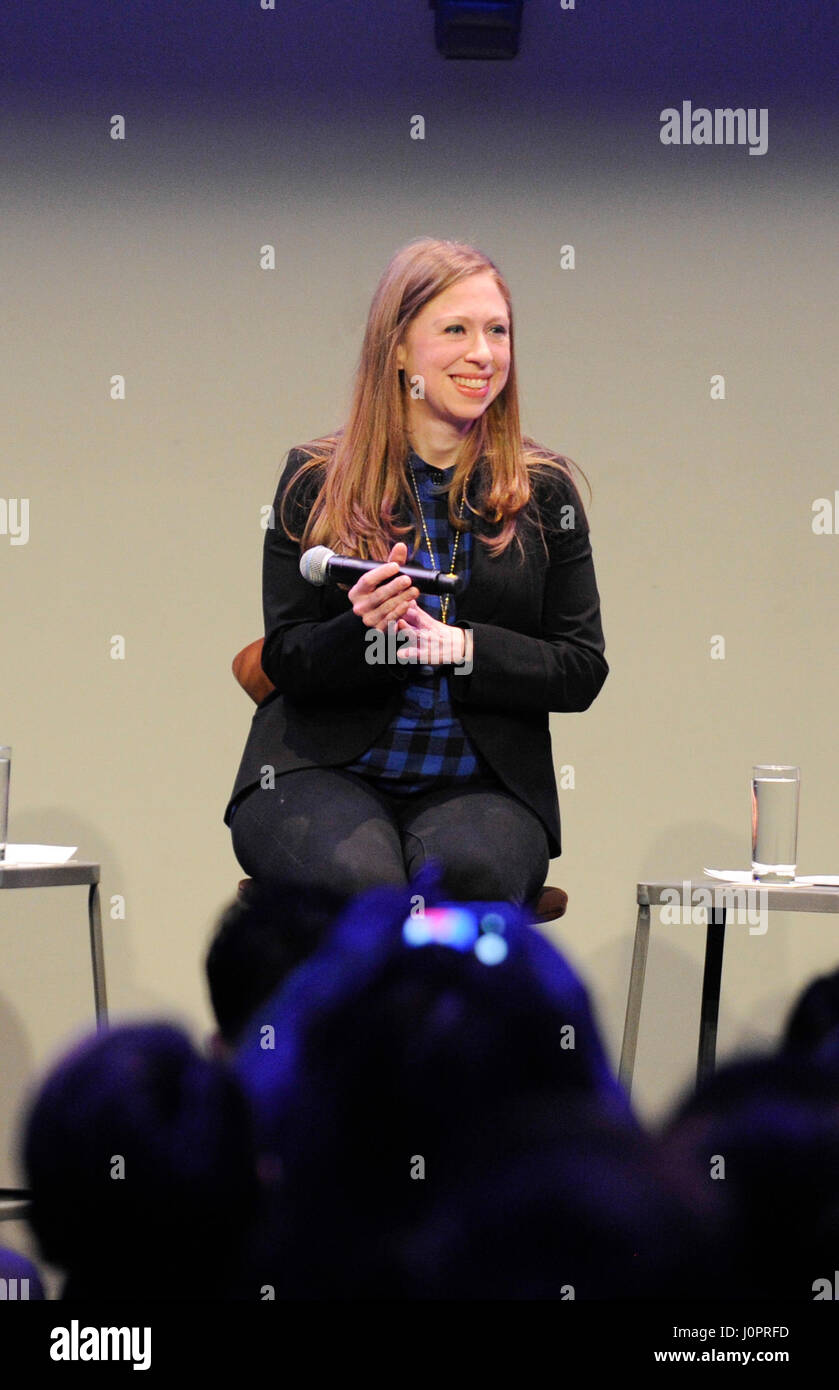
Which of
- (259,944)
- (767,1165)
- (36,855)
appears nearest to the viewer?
(767,1165)

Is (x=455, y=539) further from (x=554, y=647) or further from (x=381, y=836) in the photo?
(x=381, y=836)

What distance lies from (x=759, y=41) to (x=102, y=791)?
6.64ft

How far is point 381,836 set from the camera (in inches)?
75.5

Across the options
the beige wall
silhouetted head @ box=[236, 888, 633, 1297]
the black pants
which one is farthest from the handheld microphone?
the beige wall

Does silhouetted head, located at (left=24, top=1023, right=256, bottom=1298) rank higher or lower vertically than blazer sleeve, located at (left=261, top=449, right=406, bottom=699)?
lower

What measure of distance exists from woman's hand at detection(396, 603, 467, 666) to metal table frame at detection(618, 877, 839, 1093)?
1.27ft

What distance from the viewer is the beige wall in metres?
3.07

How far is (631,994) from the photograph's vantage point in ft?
6.29

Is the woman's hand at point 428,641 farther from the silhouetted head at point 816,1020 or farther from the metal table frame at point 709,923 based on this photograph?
the silhouetted head at point 816,1020

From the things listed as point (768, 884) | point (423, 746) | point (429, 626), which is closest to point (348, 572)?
point (429, 626)

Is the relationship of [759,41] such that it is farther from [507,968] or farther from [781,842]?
[507,968]

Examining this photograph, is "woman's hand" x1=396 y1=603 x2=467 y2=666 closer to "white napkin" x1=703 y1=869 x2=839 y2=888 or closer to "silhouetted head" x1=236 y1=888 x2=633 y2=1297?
"silhouetted head" x1=236 y1=888 x2=633 y2=1297

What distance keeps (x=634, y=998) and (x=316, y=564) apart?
682 mm

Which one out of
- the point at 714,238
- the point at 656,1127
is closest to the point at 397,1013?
the point at 656,1127
